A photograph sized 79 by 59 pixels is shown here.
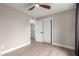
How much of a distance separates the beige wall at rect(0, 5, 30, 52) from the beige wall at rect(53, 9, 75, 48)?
2068 mm

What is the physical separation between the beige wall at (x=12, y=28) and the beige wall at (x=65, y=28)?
2.07 metres

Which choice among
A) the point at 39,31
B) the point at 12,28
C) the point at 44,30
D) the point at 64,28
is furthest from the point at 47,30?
the point at 12,28

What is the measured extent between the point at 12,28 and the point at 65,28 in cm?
301

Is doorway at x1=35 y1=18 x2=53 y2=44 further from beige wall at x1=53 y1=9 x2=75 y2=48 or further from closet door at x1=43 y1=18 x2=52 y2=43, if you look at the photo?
beige wall at x1=53 y1=9 x2=75 y2=48

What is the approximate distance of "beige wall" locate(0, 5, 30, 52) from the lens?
11.8ft

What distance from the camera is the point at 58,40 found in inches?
197

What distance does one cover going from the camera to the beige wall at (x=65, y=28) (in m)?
4.31

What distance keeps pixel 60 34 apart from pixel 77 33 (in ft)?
5.64

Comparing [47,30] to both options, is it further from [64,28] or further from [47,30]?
[64,28]

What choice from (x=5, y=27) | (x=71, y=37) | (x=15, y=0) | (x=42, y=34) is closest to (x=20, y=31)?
(x=5, y=27)

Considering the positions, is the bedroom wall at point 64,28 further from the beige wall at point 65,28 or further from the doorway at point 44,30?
the doorway at point 44,30

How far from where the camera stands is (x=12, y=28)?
4.09 metres

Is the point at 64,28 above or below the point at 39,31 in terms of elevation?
above

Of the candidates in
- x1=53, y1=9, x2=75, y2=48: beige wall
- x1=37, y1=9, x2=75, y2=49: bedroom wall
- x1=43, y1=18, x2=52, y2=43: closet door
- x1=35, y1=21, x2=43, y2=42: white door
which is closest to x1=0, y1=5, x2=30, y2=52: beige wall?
x1=35, y1=21, x2=43, y2=42: white door
